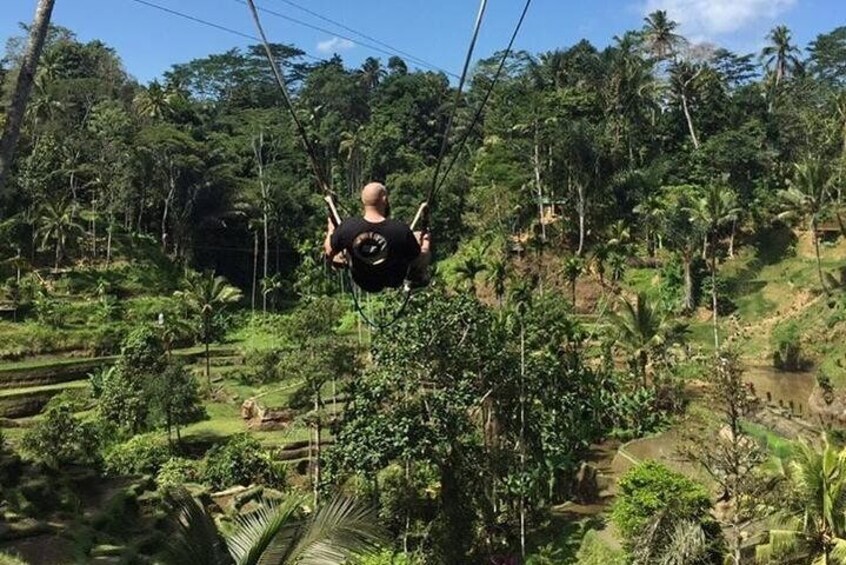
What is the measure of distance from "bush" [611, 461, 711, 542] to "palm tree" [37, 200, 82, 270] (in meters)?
35.7

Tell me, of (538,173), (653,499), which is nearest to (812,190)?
(538,173)

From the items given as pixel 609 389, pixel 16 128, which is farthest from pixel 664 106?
pixel 16 128

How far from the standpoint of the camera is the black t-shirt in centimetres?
598

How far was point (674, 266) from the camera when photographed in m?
44.8

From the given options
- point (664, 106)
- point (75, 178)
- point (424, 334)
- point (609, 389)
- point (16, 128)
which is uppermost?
point (664, 106)

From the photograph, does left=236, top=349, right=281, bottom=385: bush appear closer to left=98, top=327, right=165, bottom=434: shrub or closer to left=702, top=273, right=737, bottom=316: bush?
left=98, top=327, right=165, bottom=434: shrub

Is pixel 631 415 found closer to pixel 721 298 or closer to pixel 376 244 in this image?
pixel 721 298

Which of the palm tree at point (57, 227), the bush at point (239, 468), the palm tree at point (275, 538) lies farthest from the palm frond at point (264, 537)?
the palm tree at point (57, 227)

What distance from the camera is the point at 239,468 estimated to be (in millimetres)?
23484

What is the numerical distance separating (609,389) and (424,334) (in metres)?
13.2

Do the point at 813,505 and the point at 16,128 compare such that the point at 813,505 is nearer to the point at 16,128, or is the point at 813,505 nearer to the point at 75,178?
the point at 16,128

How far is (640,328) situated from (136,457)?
58.4 feet

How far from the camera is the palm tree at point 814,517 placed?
→ 12.6 m

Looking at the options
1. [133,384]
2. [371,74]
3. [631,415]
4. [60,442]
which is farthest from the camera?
[371,74]
